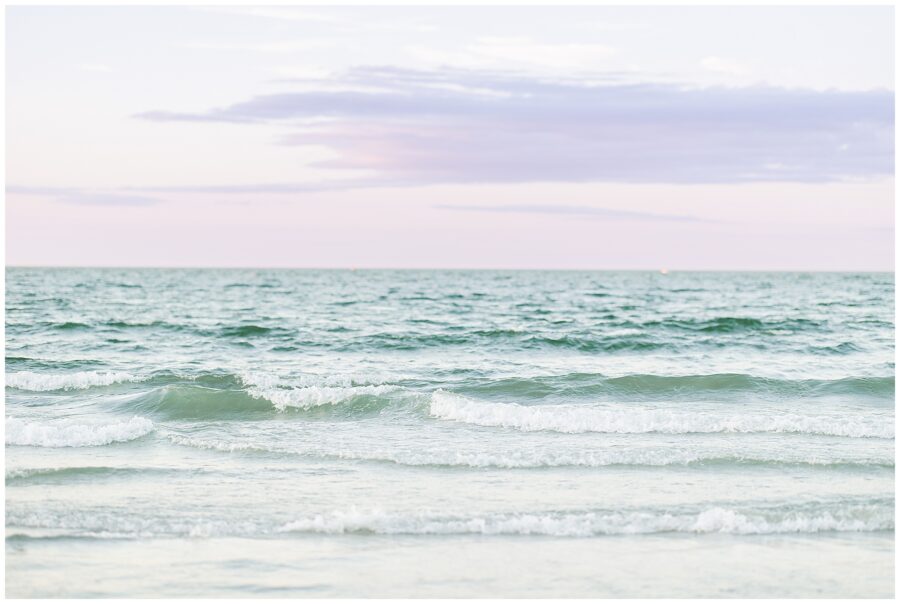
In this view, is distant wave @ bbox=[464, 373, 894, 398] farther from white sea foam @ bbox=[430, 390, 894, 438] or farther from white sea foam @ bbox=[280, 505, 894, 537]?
white sea foam @ bbox=[280, 505, 894, 537]

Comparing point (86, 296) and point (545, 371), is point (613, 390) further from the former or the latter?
point (86, 296)

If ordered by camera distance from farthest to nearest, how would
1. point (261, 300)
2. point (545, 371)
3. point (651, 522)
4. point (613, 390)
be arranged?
point (261, 300) → point (545, 371) → point (613, 390) → point (651, 522)

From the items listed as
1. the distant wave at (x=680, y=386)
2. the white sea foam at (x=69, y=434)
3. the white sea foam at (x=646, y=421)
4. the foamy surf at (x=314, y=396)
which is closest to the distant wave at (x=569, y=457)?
the white sea foam at (x=646, y=421)

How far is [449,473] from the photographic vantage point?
445 inches

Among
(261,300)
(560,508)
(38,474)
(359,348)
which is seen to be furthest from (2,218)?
(261,300)

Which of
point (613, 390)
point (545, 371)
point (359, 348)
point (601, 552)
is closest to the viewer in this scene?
point (601, 552)

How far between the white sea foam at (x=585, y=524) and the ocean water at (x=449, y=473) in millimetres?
22

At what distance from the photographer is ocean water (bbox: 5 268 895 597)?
26.1ft

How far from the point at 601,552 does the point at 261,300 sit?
136 feet

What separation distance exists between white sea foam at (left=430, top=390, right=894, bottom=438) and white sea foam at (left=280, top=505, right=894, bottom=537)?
181 inches

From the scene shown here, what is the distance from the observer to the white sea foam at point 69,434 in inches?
503

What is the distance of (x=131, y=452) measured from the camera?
40.7ft

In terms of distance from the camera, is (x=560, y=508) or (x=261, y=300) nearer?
(x=560, y=508)

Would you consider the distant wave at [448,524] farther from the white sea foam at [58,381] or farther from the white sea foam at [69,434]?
the white sea foam at [58,381]
